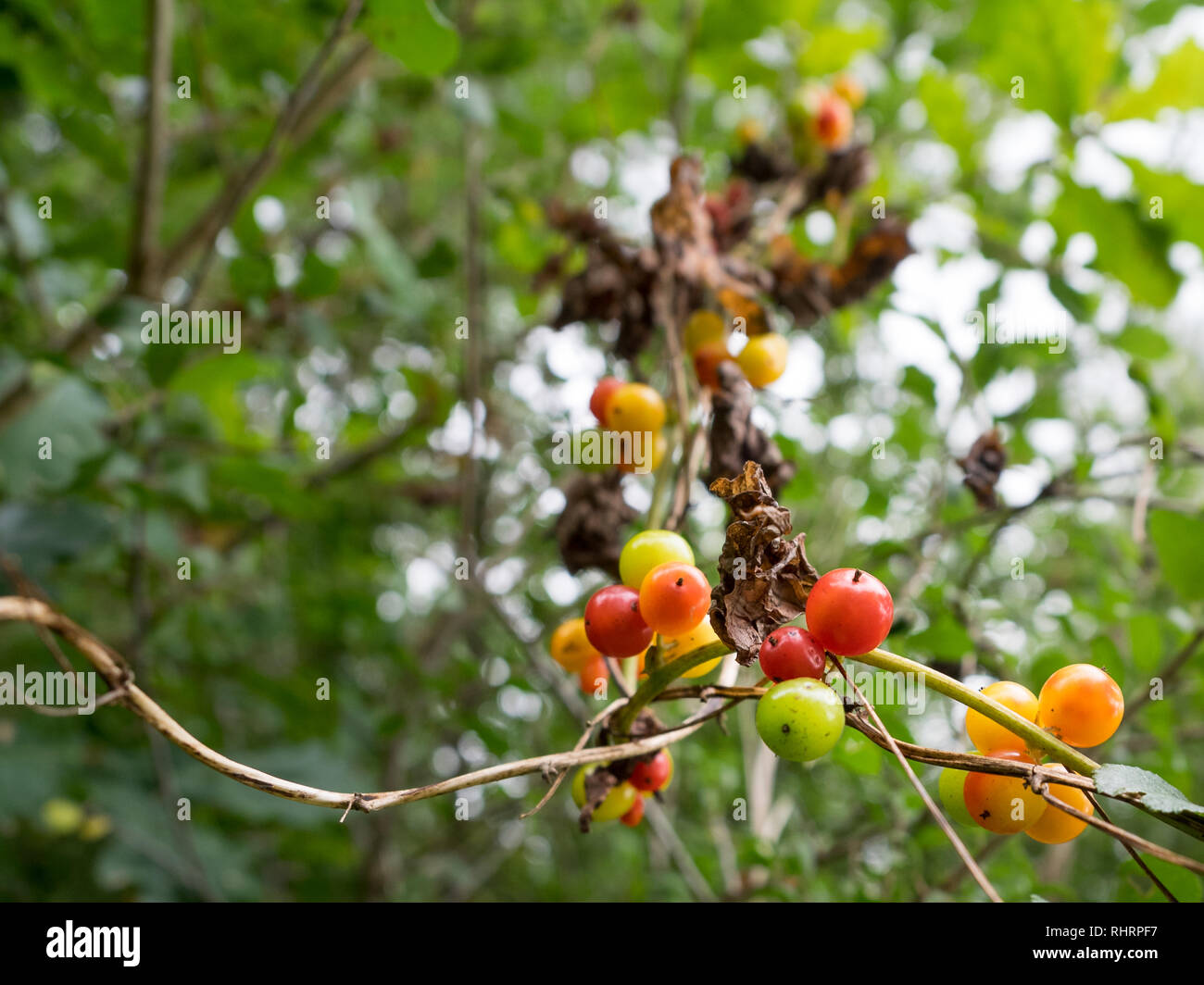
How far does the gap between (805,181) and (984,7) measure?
0.38m

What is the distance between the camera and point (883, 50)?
5.80 ft

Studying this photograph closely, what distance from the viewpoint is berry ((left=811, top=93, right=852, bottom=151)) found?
1.29 m

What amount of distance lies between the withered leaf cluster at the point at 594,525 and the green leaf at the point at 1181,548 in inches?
25.3

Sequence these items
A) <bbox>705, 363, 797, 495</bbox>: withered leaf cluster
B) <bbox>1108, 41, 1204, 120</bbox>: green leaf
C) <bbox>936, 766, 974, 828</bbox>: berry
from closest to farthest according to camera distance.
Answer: <bbox>936, 766, 974, 828</bbox>: berry
<bbox>705, 363, 797, 495</bbox>: withered leaf cluster
<bbox>1108, 41, 1204, 120</bbox>: green leaf

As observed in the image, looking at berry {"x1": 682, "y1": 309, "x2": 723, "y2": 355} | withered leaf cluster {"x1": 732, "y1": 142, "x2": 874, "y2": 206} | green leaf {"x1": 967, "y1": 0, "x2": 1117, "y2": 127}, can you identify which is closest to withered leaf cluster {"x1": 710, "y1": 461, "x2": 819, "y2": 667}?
berry {"x1": 682, "y1": 309, "x2": 723, "y2": 355}

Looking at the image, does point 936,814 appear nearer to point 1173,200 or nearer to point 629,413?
point 629,413

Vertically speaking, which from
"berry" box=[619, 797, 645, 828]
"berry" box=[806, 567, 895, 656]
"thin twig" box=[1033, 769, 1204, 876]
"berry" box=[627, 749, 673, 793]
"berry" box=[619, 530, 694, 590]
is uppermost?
"berry" box=[619, 530, 694, 590]

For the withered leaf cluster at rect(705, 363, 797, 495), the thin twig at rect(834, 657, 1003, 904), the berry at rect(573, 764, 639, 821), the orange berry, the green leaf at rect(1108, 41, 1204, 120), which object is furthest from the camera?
the orange berry

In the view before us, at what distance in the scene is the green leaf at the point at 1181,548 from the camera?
951 mm

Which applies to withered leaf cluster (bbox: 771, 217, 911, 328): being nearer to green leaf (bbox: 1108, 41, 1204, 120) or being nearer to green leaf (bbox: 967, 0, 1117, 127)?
green leaf (bbox: 967, 0, 1117, 127)

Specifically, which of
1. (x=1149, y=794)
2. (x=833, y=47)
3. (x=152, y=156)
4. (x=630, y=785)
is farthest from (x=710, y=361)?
(x=152, y=156)

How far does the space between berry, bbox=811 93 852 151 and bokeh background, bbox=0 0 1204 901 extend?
0.23ft

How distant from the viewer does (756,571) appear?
1.68 ft
